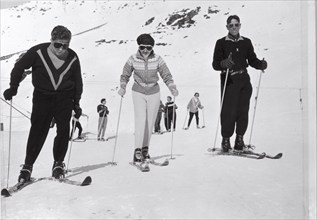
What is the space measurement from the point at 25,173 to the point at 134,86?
122cm

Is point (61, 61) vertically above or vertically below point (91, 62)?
below

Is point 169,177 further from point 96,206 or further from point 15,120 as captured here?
point 15,120

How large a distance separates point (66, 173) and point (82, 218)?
742 mm

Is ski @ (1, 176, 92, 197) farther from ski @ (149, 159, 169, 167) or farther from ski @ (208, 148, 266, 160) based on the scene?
ski @ (208, 148, 266, 160)

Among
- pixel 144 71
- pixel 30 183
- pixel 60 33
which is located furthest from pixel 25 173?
pixel 144 71

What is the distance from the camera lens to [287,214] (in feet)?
7.45

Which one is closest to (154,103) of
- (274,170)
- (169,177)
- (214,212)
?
(169,177)

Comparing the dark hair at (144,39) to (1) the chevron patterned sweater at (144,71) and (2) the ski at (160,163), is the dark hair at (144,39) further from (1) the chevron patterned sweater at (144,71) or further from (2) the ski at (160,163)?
(2) the ski at (160,163)

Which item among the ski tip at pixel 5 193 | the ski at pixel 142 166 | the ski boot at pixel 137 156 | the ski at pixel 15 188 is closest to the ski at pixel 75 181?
the ski at pixel 15 188

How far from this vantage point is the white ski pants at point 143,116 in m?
3.47

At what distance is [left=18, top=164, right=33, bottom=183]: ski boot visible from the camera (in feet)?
8.97

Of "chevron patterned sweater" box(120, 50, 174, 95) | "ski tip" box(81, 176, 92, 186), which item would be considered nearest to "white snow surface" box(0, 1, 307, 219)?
"ski tip" box(81, 176, 92, 186)

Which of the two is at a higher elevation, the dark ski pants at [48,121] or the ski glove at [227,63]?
the ski glove at [227,63]

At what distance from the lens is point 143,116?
352cm
